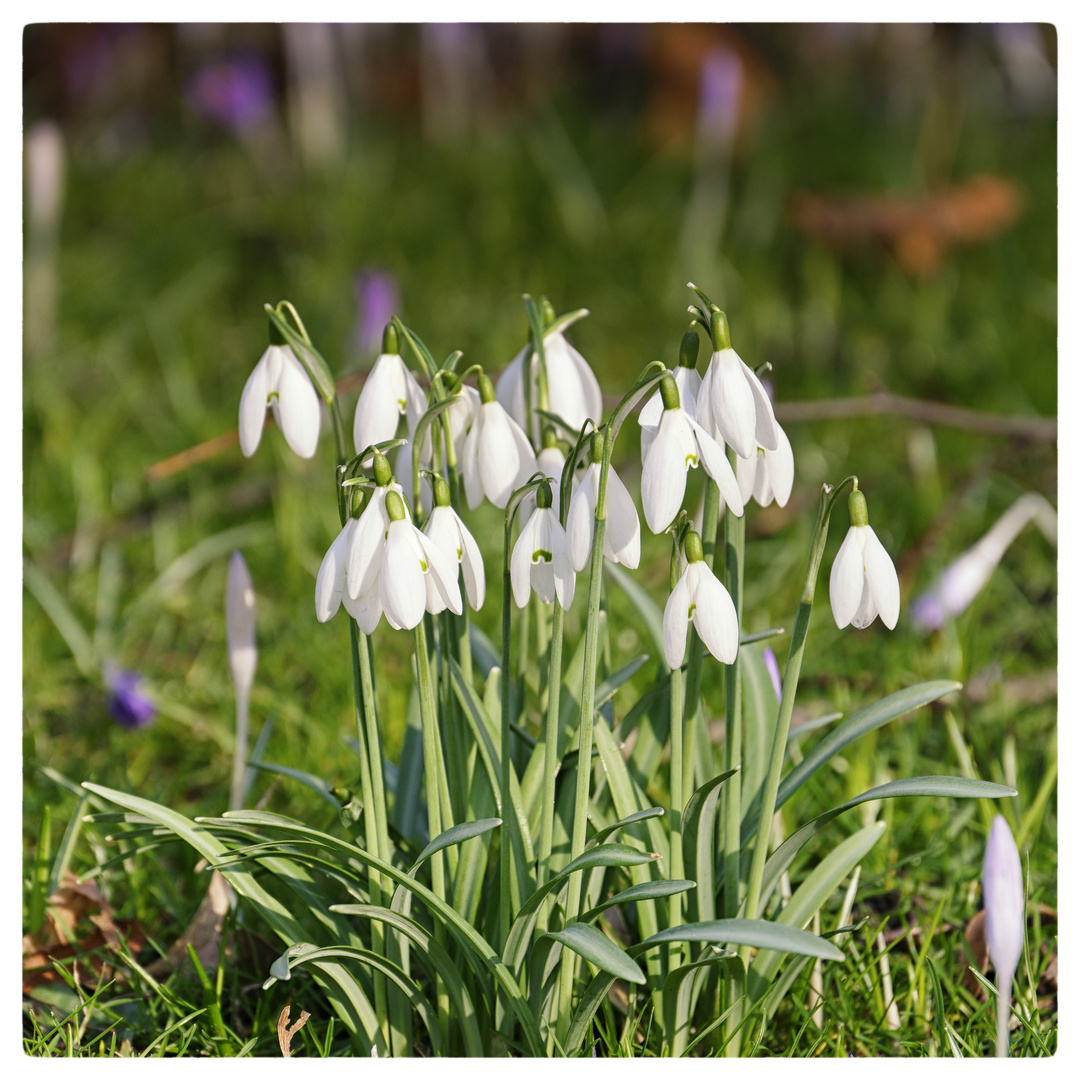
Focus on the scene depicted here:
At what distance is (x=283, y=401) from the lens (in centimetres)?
115

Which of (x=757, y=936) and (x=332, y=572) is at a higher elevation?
(x=332, y=572)

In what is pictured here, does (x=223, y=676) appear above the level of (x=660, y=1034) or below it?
above

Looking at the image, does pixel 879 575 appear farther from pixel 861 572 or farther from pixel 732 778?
pixel 732 778

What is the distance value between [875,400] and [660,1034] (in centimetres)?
127

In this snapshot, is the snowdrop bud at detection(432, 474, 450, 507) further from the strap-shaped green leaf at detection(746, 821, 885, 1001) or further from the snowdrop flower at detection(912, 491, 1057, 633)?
the snowdrop flower at detection(912, 491, 1057, 633)

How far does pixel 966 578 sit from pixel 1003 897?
1171 mm

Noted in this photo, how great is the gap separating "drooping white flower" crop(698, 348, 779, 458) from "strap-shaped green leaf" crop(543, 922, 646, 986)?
442 mm

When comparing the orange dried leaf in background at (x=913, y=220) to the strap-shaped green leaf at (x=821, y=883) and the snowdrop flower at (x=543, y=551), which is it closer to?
the strap-shaped green leaf at (x=821, y=883)

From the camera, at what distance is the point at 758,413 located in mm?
1056

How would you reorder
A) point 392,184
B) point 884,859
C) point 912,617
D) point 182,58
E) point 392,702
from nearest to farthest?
point 884,859, point 392,702, point 912,617, point 392,184, point 182,58

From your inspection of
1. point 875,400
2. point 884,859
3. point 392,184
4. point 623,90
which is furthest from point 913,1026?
point 623,90

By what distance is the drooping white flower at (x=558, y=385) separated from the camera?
1233 millimetres

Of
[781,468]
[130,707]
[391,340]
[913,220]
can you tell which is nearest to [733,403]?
[781,468]

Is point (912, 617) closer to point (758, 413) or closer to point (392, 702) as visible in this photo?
point (392, 702)
